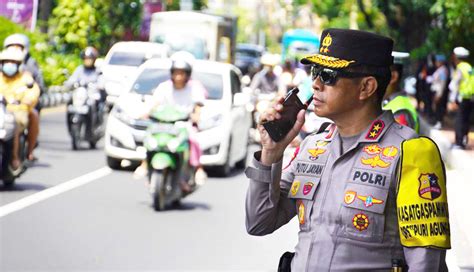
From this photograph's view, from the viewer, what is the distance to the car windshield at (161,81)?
17.9m

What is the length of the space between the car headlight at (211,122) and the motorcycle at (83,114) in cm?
332

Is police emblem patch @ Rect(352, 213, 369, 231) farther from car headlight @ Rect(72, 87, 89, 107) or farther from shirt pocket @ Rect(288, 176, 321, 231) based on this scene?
car headlight @ Rect(72, 87, 89, 107)

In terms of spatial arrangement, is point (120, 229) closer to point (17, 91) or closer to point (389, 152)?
point (17, 91)

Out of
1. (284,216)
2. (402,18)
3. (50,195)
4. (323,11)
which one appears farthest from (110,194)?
(323,11)

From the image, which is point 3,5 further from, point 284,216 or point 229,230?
point 284,216

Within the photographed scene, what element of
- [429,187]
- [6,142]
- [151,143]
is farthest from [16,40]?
[429,187]

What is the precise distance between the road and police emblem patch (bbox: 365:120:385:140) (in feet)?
17.6

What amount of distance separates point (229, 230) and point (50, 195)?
9.92ft

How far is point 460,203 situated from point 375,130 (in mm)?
9847

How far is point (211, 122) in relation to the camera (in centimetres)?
1758

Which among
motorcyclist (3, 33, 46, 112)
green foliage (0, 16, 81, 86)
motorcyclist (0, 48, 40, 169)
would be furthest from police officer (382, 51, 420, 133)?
green foliage (0, 16, 81, 86)

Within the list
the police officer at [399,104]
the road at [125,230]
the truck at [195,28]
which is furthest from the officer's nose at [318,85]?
the truck at [195,28]

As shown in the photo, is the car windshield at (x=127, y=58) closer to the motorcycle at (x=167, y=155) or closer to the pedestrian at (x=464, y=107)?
the pedestrian at (x=464, y=107)

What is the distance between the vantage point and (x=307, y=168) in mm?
4070
